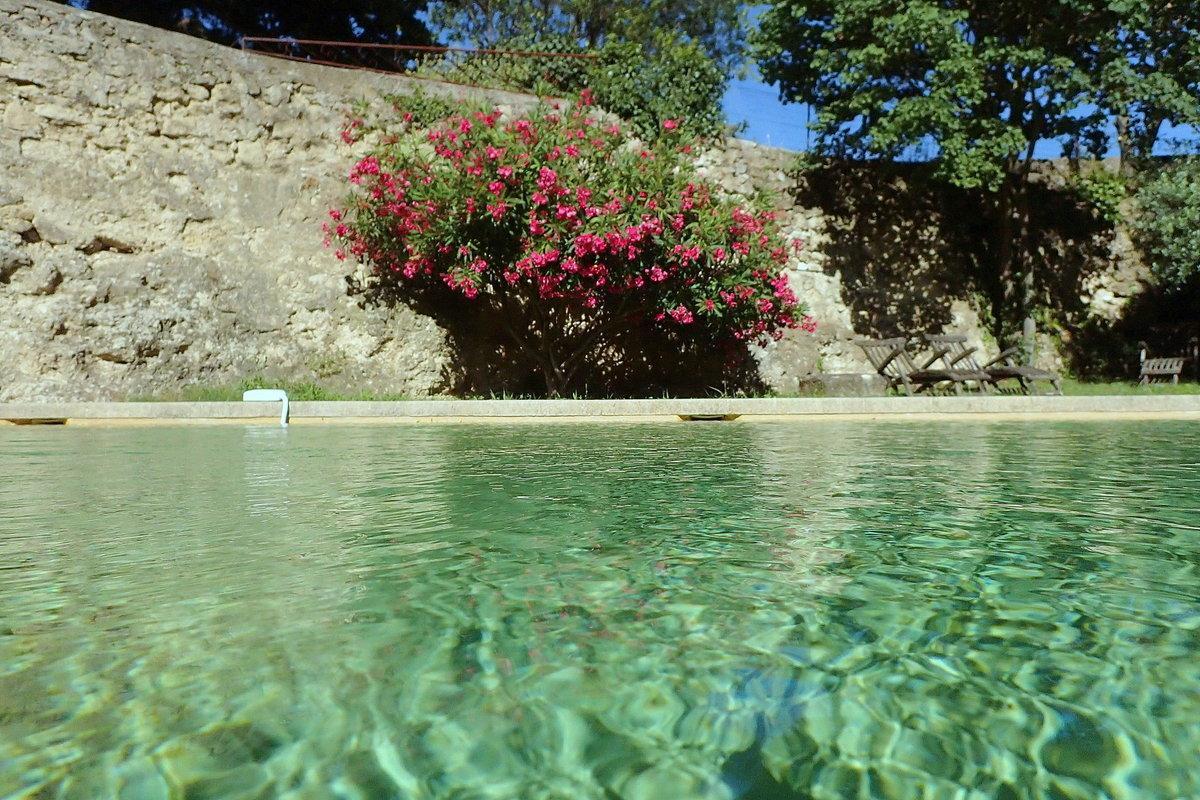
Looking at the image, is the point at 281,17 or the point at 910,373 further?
the point at 281,17

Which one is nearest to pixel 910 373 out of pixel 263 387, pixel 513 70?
pixel 513 70

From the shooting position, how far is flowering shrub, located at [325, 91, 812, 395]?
33.0 ft

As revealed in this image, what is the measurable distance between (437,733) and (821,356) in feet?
41.5

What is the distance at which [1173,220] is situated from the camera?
13773 millimetres

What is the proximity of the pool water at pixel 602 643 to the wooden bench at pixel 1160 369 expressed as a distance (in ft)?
36.4

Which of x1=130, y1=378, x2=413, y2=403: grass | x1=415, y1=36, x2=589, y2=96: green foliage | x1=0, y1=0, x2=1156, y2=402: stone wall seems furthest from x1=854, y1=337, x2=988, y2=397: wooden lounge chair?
x1=130, y1=378, x2=413, y2=403: grass

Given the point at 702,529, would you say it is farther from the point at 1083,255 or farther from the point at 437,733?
the point at 1083,255

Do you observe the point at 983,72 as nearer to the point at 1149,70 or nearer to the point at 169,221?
the point at 1149,70

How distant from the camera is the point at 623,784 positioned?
55.0 inches

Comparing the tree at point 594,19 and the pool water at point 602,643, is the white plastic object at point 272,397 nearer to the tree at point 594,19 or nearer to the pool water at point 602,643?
the pool water at point 602,643

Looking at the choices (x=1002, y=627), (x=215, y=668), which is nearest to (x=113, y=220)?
(x=215, y=668)

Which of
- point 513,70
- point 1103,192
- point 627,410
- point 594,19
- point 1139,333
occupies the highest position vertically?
point 594,19

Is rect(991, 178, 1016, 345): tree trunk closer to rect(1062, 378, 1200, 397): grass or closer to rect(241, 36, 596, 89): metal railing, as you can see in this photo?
rect(1062, 378, 1200, 397): grass

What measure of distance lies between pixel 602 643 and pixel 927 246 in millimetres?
13983
